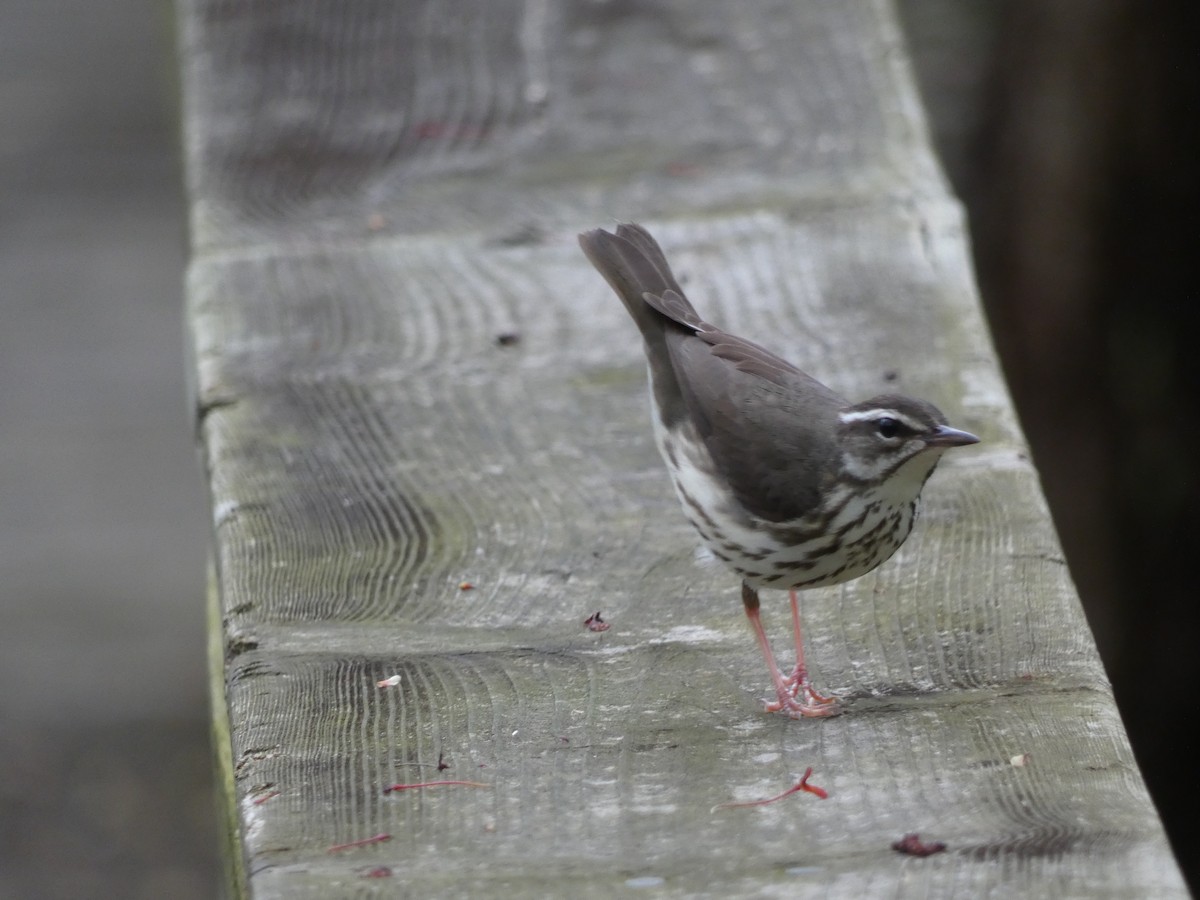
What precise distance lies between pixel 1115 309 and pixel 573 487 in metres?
3.90

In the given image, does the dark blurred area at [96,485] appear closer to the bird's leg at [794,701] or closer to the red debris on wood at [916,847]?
the bird's leg at [794,701]

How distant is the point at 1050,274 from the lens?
7.16 meters

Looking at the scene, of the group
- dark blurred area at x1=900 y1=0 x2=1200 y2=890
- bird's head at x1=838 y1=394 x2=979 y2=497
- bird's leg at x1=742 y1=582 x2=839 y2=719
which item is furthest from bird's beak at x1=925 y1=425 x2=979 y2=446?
dark blurred area at x1=900 y1=0 x2=1200 y2=890

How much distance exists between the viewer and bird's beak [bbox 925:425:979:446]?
330 centimetres

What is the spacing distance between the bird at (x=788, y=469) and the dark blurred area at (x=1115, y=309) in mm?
3539

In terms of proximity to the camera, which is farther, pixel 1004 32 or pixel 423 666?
pixel 1004 32

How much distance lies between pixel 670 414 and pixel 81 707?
16.6ft

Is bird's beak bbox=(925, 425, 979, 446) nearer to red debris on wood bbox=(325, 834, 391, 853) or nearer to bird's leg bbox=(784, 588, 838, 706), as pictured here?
bird's leg bbox=(784, 588, 838, 706)

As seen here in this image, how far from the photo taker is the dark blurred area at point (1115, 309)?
22.0 ft

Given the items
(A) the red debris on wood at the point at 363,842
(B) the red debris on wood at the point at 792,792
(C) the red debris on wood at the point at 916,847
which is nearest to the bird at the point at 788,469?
(B) the red debris on wood at the point at 792,792

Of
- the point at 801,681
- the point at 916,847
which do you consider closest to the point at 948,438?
the point at 801,681

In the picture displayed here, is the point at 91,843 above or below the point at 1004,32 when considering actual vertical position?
below

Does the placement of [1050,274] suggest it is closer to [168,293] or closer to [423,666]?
[423,666]


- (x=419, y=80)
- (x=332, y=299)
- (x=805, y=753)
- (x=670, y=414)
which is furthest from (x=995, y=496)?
(x=419, y=80)
